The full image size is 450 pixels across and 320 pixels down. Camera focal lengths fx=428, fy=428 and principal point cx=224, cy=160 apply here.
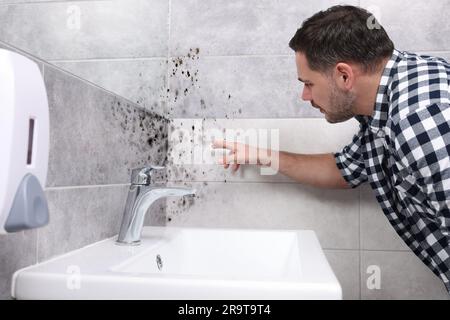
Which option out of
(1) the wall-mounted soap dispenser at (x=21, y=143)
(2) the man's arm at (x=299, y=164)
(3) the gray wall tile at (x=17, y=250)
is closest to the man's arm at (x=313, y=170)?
(2) the man's arm at (x=299, y=164)

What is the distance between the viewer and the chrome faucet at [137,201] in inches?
36.3

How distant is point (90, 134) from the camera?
87 centimetres

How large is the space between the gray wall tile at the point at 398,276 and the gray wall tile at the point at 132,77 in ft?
2.73

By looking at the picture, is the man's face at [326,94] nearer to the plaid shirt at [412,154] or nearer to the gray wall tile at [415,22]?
the plaid shirt at [412,154]

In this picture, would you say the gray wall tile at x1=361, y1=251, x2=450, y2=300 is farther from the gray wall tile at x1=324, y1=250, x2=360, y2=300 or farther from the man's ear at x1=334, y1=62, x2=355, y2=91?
the man's ear at x1=334, y1=62, x2=355, y2=91

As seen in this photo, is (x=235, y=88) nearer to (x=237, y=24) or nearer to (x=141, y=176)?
(x=237, y=24)

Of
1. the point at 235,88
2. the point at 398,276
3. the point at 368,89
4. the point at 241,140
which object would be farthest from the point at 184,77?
the point at 398,276

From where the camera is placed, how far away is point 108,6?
1.06 metres

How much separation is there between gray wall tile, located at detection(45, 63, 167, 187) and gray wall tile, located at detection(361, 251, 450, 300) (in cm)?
78

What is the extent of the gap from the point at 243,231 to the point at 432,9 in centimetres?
93

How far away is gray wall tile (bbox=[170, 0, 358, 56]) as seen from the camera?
1402 mm

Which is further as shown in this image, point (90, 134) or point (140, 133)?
point (140, 133)

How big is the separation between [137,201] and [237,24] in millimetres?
763
